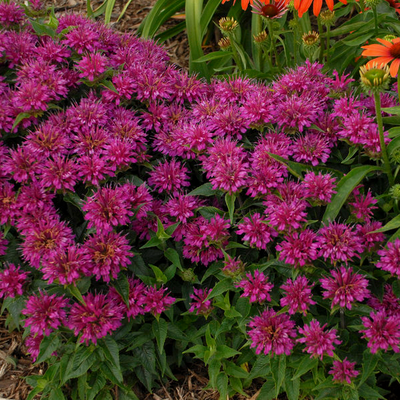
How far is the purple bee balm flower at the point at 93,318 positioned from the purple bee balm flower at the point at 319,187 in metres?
0.85

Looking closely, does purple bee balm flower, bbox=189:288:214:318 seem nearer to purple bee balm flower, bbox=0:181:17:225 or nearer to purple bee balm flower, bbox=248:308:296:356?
purple bee balm flower, bbox=248:308:296:356

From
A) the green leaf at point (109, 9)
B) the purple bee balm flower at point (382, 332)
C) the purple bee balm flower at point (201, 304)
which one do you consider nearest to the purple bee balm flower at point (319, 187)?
the purple bee balm flower at point (382, 332)

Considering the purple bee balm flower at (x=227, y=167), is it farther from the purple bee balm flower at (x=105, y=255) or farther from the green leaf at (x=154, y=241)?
the purple bee balm flower at (x=105, y=255)

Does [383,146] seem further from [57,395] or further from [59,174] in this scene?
[57,395]

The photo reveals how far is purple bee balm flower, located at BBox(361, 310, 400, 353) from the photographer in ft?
5.86

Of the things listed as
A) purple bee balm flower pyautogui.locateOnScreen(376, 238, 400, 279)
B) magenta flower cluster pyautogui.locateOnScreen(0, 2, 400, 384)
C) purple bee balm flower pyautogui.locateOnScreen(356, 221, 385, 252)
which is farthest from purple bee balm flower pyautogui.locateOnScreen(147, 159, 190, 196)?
purple bee balm flower pyautogui.locateOnScreen(376, 238, 400, 279)

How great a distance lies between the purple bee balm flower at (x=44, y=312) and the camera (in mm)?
1896

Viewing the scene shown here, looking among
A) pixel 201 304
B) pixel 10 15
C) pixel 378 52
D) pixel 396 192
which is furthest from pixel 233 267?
pixel 10 15

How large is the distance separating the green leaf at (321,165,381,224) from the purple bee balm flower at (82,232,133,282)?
76 centimetres

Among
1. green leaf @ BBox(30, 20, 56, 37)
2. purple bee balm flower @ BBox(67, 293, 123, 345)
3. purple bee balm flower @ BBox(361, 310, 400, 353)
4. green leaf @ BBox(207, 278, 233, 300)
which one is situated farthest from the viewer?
green leaf @ BBox(30, 20, 56, 37)

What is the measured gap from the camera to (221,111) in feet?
7.38

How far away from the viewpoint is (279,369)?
1944mm

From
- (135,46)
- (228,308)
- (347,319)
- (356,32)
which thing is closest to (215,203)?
(228,308)

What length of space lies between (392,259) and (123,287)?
979mm
